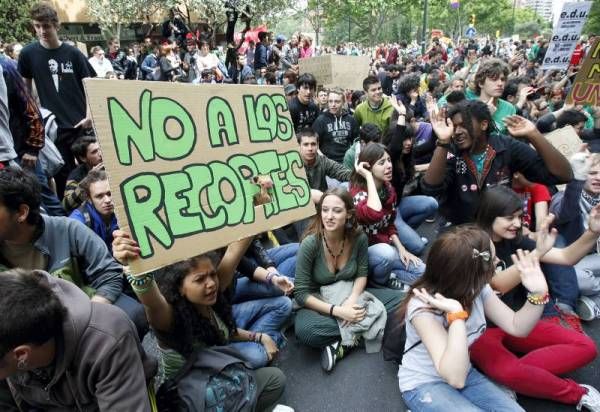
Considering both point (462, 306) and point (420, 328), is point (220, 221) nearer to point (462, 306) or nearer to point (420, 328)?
point (420, 328)

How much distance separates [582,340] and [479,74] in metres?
3.00

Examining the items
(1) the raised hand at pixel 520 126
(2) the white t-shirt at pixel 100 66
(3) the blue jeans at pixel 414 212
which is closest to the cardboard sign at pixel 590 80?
(3) the blue jeans at pixel 414 212

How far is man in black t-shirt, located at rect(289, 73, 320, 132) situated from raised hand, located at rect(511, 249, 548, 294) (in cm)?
405

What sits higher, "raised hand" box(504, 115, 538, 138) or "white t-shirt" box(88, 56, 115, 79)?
"white t-shirt" box(88, 56, 115, 79)

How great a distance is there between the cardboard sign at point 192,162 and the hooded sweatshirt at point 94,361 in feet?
0.76

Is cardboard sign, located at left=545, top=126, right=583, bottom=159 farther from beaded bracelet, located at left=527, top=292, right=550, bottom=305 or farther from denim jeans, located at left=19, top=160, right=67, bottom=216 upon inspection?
denim jeans, located at left=19, top=160, right=67, bottom=216

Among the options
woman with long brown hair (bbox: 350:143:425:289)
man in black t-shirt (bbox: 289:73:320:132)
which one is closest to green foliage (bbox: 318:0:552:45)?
man in black t-shirt (bbox: 289:73:320:132)

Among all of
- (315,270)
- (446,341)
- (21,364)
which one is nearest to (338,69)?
(315,270)

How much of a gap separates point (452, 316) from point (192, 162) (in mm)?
1360

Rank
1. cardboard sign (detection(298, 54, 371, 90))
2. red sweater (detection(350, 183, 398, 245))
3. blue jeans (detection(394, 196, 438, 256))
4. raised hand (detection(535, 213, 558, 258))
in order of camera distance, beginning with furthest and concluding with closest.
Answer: cardboard sign (detection(298, 54, 371, 90))
blue jeans (detection(394, 196, 438, 256))
red sweater (detection(350, 183, 398, 245))
raised hand (detection(535, 213, 558, 258))

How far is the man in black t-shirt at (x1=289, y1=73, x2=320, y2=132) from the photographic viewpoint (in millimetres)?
5840

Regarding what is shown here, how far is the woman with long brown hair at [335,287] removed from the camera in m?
2.87

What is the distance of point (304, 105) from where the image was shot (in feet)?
19.6

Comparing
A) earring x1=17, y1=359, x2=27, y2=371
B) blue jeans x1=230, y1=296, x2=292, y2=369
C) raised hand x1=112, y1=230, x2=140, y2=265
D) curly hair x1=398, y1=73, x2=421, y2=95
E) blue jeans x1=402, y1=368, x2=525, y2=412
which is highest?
raised hand x1=112, y1=230, x2=140, y2=265
